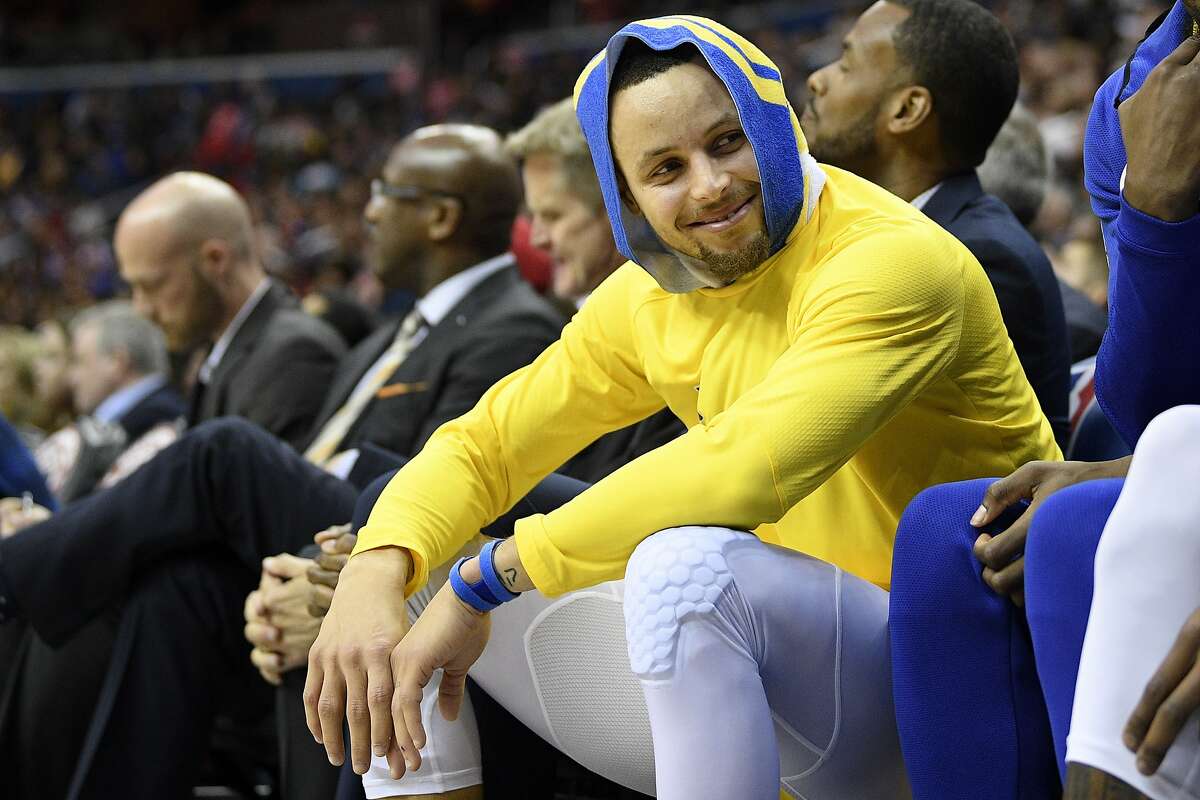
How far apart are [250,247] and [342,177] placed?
32.4ft

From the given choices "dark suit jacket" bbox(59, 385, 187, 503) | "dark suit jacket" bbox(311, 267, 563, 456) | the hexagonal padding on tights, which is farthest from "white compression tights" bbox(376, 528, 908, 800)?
"dark suit jacket" bbox(59, 385, 187, 503)

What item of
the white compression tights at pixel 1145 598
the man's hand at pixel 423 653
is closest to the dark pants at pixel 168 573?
→ the man's hand at pixel 423 653

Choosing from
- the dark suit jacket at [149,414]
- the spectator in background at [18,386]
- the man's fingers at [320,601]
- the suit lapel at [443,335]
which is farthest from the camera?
the spectator in background at [18,386]

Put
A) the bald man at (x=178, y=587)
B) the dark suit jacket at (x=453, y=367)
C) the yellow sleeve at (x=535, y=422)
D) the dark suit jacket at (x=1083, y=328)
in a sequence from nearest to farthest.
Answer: the yellow sleeve at (x=535, y=422), the bald man at (x=178, y=587), the dark suit jacket at (x=1083, y=328), the dark suit jacket at (x=453, y=367)

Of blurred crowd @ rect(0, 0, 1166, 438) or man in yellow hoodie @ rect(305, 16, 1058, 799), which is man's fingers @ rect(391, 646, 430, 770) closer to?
man in yellow hoodie @ rect(305, 16, 1058, 799)

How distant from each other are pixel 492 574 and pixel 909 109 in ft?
4.20

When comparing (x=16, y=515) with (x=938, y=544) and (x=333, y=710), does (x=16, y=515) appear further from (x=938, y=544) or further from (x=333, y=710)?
(x=938, y=544)

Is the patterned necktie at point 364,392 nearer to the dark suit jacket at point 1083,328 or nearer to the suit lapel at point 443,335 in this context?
the suit lapel at point 443,335

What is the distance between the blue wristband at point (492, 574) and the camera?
1590mm

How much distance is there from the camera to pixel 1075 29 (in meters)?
8.53

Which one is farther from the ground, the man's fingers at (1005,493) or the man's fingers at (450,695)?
the man's fingers at (1005,493)

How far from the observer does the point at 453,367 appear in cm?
309

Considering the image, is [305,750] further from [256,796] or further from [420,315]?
[420,315]

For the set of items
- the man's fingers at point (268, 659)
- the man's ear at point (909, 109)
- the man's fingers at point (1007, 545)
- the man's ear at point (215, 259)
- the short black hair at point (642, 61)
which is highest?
the short black hair at point (642, 61)
